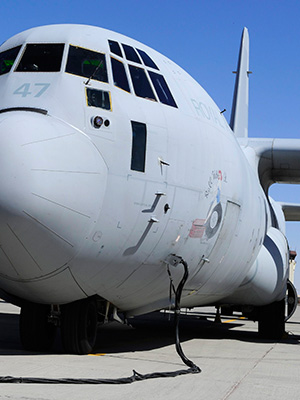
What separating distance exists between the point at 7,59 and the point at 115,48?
127 centimetres

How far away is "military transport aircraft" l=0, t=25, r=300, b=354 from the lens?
20.6 feet

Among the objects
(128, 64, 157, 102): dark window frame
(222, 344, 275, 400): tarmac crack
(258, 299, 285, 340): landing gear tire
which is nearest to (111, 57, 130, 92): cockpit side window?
(128, 64, 157, 102): dark window frame

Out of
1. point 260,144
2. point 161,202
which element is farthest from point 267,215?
point 161,202

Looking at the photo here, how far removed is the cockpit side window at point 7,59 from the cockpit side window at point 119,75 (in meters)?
1.15

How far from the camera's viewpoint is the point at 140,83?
7680 mm

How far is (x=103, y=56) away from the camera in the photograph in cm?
755

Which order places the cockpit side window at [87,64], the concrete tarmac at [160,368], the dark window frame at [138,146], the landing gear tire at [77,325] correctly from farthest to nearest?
the landing gear tire at [77,325], the cockpit side window at [87,64], the dark window frame at [138,146], the concrete tarmac at [160,368]

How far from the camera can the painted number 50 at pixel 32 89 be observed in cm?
697

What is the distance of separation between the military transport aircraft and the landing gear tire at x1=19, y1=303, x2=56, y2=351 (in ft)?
0.05

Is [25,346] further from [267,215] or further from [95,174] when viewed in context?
[267,215]

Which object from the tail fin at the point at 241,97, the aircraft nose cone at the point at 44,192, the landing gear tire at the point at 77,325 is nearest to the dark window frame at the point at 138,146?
the aircraft nose cone at the point at 44,192

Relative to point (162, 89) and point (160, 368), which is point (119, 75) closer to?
point (162, 89)

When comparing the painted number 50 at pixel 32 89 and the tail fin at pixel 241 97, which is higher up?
the tail fin at pixel 241 97

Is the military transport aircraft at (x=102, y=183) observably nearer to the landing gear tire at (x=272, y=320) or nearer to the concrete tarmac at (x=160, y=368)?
the concrete tarmac at (x=160, y=368)
